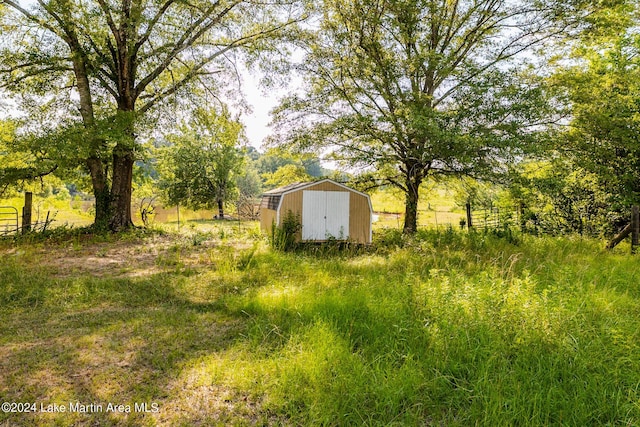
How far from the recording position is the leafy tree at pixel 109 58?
28.9ft

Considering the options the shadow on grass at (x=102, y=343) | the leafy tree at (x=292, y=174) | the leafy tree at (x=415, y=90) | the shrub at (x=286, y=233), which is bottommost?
the shadow on grass at (x=102, y=343)

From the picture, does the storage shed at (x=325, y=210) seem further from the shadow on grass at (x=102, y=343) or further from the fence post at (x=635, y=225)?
the fence post at (x=635, y=225)

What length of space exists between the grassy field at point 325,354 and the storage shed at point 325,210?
20.3ft

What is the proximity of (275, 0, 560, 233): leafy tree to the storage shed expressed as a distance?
3.94 feet

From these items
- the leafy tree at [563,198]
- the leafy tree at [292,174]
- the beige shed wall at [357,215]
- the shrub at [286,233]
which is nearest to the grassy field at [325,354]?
the shrub at [286,233]

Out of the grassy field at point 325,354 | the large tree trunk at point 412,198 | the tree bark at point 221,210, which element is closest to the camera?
the grassy field at point 325,354

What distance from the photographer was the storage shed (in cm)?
1080

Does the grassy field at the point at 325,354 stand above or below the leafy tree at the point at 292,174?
below

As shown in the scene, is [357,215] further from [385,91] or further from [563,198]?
[563,198]

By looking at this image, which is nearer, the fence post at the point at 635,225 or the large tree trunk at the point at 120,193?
the fence post at the point at 635,225

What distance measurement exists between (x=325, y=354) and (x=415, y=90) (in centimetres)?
907

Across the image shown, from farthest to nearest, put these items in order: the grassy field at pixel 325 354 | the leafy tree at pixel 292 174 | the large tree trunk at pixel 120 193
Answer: the leafy tree at pixel 292 174 < the large tree trunk at pixel 120 193 < the grassy field at pixel 325 354

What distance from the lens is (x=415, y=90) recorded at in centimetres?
984

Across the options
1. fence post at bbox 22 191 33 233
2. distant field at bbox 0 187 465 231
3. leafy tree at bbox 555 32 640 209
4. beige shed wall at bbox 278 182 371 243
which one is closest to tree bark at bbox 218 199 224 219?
distant field at bbox 0 187 465 231
